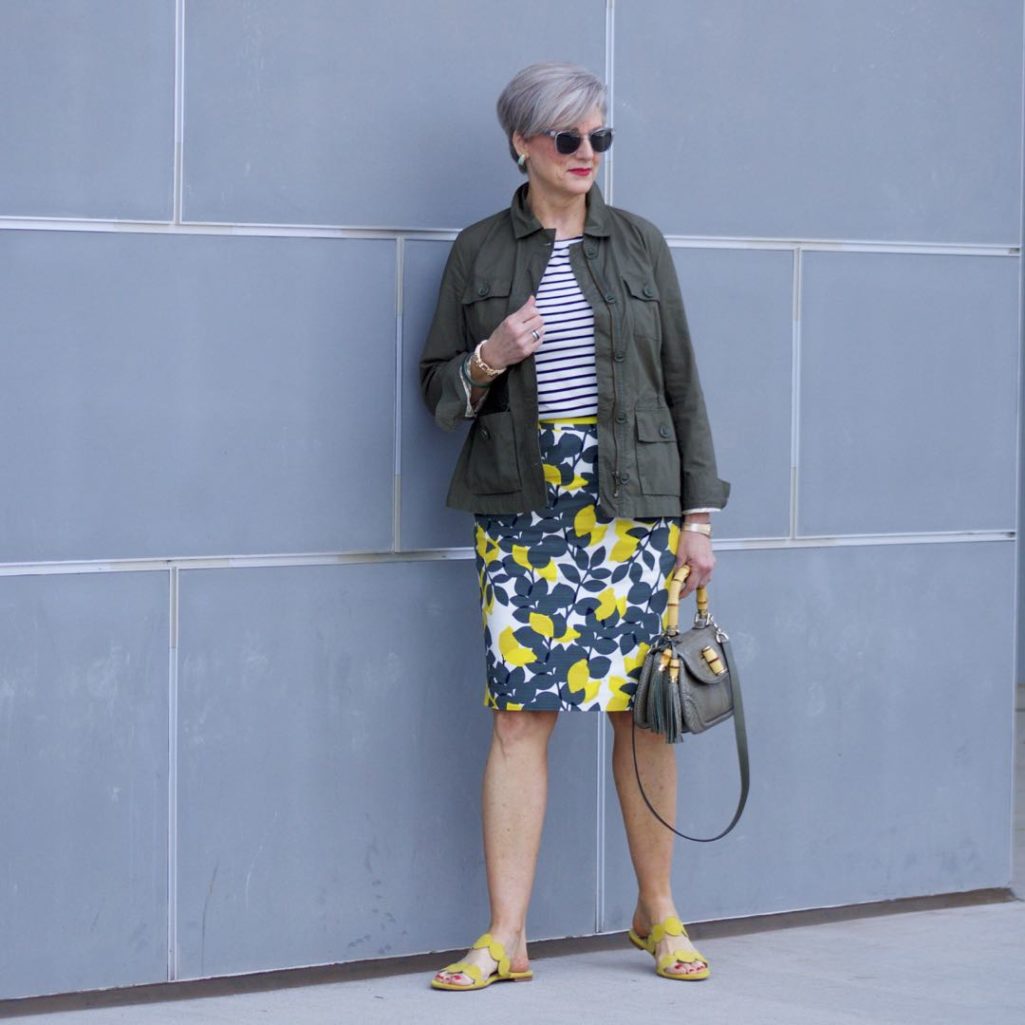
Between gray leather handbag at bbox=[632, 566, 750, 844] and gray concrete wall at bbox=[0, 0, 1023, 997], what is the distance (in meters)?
0.55

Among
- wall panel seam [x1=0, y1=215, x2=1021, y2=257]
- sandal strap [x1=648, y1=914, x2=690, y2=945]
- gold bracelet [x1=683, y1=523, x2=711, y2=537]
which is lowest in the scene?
sandal strap [x1=648, y1=914, x2=690, y2=945]

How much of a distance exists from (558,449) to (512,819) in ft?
2.79

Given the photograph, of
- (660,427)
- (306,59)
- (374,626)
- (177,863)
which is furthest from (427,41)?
(177,863)

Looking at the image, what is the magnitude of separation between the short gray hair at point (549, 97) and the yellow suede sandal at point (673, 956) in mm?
1862

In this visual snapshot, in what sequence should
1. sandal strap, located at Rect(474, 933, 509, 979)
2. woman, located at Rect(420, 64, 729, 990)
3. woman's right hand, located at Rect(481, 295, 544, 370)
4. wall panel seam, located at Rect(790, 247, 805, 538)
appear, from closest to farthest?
1. woman's right hand, located at Rect(481, 295, 544, 370)
2. woman, located at Rect(420, 64, 729, 990)
3. sandal strap, located at Rect(474, 933, 509, 979)
4. wall panel seam, located at Rect(790, 247, 805, 538)

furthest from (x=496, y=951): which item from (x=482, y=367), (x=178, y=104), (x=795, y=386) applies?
(x=178, y=104)

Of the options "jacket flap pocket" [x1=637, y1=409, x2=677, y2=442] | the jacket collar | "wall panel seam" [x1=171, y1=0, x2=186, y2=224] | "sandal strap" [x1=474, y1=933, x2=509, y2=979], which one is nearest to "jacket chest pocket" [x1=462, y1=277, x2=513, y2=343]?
the jacket collar

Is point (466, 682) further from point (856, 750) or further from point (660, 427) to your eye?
point (856, 750)

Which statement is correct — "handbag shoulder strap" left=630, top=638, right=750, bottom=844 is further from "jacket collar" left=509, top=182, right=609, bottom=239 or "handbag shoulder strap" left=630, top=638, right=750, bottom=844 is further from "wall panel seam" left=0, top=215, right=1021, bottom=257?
"wall panel seam" left=0, top=215, right=1021, bottom=257

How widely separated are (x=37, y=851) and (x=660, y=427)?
167 cm

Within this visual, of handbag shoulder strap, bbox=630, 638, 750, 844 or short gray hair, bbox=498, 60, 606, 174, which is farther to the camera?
handbag shoulder strap, bbox=630, 638, 750, 844

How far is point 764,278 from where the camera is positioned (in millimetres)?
4859

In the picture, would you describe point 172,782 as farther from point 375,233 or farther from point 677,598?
point 375,233

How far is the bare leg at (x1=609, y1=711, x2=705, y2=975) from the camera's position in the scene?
4.41 meters
